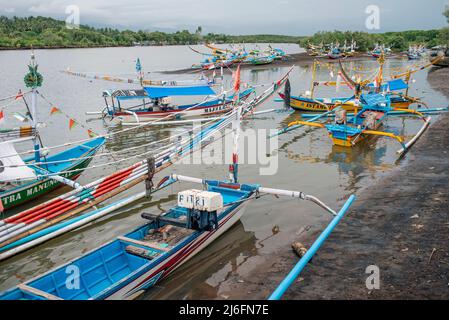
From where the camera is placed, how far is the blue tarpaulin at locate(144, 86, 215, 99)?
28.2 meters

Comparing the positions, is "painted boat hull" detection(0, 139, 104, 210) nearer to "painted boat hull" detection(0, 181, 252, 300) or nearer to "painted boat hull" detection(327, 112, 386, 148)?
"painted boat hull" detection(0, 181, 252, 300)

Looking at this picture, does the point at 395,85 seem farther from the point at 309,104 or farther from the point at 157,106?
the point at 157,106

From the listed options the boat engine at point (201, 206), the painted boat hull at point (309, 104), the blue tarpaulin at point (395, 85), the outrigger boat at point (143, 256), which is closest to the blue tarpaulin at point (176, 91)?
the painted boat hull at point (309, 104)

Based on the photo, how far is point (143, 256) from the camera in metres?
9.32

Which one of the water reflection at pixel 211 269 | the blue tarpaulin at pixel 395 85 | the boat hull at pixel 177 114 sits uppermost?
the blue tarpaulin at pixel 395 85

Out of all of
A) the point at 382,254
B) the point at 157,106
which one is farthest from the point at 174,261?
the point at 157,106

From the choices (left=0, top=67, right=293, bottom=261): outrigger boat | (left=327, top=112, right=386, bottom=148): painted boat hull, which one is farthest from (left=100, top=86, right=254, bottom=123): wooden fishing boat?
(left=0, top=67, right=293, bottom=261): outrigger boat

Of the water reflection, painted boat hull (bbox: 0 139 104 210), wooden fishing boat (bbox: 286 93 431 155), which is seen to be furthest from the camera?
wooden fishing boat (bbox: 286 93 431 155)

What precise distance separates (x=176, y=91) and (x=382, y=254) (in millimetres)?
21416

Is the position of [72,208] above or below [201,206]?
below

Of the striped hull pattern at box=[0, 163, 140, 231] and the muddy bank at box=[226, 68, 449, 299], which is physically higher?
the striped hull pattern at box=[0, 163, 140, 231]

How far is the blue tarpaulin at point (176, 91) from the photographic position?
2819cm

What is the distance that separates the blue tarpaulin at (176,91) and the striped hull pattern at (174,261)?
17.8 m

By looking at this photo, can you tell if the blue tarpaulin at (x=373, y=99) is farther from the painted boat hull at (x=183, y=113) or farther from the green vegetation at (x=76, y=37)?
the green vegetation at (x=76, y=37)
